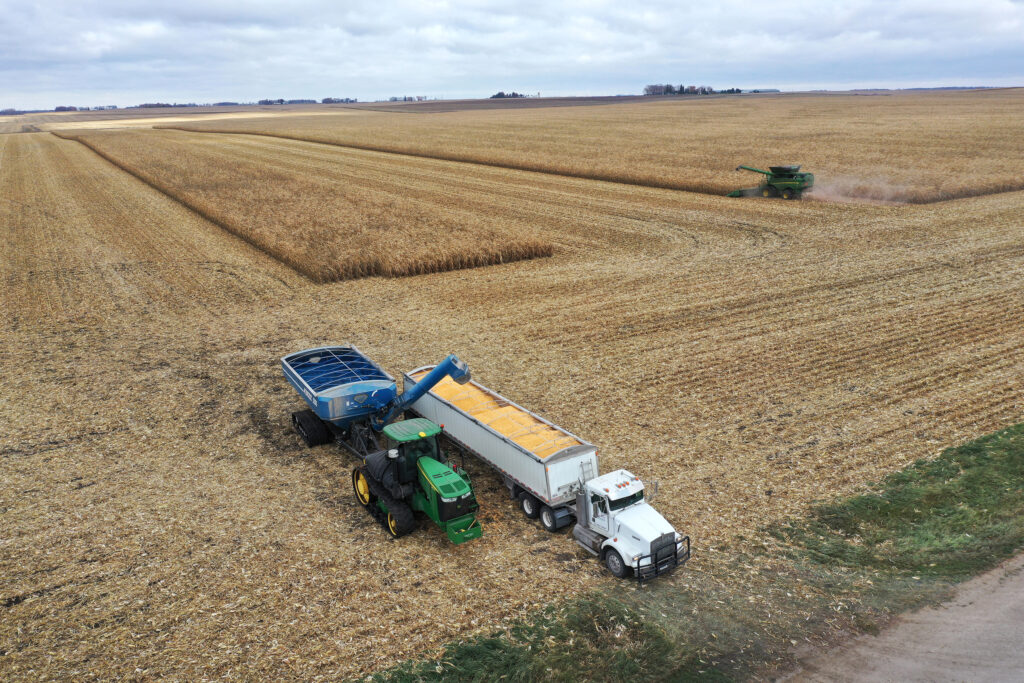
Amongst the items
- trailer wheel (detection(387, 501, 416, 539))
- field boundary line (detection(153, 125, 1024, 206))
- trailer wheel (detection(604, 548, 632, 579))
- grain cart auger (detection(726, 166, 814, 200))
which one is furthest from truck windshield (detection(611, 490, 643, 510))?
grain cart auger (detection(726, 166, 814, 200))

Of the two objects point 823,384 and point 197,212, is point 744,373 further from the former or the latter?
point 197,212

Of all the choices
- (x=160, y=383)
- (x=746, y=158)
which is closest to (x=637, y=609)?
(x=160, y=383)

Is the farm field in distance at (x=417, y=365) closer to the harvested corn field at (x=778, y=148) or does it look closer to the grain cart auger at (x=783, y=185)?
the grain cart auger at (x=783, y=185)

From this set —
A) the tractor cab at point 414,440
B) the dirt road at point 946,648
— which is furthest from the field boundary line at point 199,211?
the dirt road at point 946,648

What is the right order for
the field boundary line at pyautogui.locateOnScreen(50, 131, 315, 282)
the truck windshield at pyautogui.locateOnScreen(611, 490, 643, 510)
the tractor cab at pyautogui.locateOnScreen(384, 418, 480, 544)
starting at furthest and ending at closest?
the field boundary line at pyautogui.locateOnScreen(50, 131, 315, 282) < the tractor cab at pyautogui.locateOnScreen(384, 418, 480, 544) < the truck windshield at pyautogui.locateOnScreen(611, 490, 643, 510)

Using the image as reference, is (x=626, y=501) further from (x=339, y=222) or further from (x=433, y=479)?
(x=339, y=222)

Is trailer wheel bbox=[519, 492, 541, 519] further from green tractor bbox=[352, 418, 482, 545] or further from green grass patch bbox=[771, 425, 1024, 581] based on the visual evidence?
green grass patch bbox=[771, 425, 1024, 581]

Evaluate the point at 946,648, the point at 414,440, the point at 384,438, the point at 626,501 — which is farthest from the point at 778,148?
the point at 946,648
